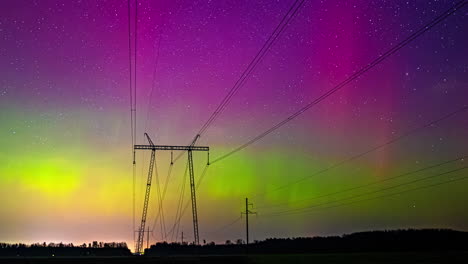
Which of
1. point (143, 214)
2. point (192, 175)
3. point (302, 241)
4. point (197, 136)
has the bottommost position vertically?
point (302, 241)

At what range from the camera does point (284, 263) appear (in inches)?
2751

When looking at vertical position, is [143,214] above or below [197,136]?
below

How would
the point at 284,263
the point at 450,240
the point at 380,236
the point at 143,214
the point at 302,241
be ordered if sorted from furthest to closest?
the point at 302,241 < the point at 380,236 < the point at 450,240 < the point at 143,214 < the point at 284,263

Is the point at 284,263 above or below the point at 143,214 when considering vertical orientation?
below

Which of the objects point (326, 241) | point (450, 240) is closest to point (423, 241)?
point (450, 240)

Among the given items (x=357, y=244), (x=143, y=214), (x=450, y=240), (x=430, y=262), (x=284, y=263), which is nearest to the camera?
(x=430, y=262)

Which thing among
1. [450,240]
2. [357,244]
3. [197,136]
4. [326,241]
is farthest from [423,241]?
[197,136]

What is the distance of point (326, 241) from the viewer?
18488 centimetres

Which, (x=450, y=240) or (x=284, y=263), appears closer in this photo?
(x=284, y=263)

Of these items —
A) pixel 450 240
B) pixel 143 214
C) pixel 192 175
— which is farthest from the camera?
pixel 450 240

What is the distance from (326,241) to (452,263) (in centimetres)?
13504

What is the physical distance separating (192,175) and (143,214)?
18174 millimetres

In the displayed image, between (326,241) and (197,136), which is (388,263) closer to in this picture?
(197,136)

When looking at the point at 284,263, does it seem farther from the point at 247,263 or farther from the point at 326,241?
the point at 326,241
